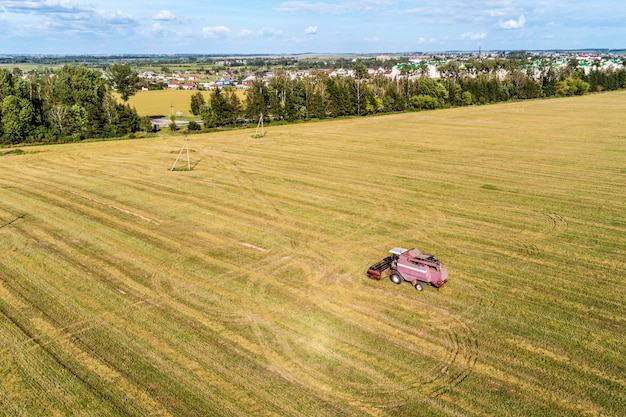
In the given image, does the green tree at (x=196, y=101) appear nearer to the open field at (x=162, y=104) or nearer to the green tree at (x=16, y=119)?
the open field at (x=162, y=104)

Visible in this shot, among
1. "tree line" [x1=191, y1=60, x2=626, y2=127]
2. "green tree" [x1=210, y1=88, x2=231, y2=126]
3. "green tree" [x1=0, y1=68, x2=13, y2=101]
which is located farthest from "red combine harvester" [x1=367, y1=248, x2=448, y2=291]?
"green tree" [x1=0, y1=68, x2=13, y2=101]

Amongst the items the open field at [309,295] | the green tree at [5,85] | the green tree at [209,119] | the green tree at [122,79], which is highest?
the green tree at [122,79]

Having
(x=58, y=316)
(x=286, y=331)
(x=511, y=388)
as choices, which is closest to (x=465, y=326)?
(x=511, y=388)

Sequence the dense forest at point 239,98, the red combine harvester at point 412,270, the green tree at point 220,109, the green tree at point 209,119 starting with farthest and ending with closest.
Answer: the green tree at point 220,109 → the green tree at point 209,119 → the dense forest at point 239,98 → the red combine harvester at point 412,270

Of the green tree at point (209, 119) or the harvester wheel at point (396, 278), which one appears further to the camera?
the green tree at point (209, 119)

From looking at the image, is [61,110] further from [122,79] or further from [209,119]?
[122,79]

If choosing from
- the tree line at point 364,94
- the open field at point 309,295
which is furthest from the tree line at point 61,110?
the open field at point 309,295
